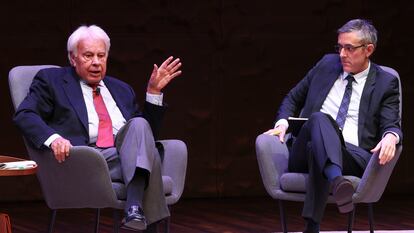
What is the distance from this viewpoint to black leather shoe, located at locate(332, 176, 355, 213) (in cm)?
446

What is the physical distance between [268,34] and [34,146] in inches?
127

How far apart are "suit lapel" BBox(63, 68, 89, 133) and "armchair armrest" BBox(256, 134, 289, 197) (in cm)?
97

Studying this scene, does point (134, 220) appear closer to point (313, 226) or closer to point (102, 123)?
point (102, 123)

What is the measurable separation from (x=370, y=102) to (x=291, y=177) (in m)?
0.65

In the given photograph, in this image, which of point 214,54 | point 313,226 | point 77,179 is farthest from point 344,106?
point 214,54

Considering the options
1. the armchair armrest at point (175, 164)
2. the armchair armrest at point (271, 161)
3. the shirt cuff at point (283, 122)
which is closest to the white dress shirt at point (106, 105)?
the armchair armrest at point (175, 164)

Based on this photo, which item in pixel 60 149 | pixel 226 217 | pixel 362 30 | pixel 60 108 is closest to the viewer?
pixel 60 149

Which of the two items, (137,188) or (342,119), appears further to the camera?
(342,119)

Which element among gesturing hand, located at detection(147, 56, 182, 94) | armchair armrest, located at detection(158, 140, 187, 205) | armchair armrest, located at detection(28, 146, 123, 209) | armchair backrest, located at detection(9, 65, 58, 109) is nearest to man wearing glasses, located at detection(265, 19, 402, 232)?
Result: armchair armrest, located at detection(158, 140, 187, 205)

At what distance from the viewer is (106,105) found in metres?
4.95

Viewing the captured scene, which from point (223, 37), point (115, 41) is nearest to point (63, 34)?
point (115, 41)

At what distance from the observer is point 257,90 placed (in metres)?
7.37

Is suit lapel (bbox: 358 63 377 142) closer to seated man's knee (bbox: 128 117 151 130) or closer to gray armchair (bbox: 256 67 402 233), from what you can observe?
→ gray armchair (bbox: 256 67 402 233)

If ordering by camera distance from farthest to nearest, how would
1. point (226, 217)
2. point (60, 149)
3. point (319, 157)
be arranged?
point (226, 217) → point (319, 157) → point (60, 149)
